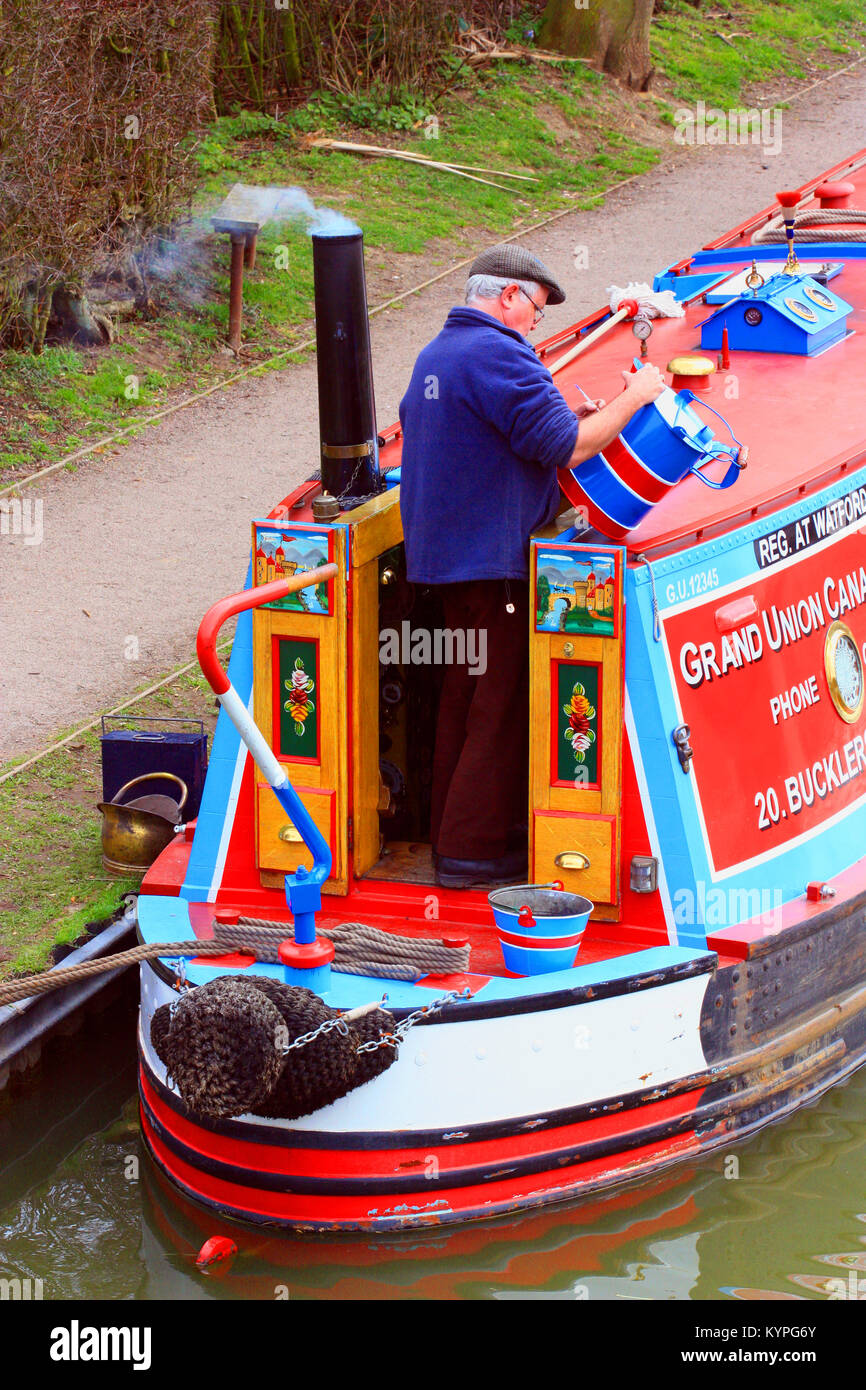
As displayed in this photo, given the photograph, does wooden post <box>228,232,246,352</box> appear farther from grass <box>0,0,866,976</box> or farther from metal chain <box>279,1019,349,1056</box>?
metal chain <box>279,1019,349,1056</box>

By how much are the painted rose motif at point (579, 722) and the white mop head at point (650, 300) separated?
204cm

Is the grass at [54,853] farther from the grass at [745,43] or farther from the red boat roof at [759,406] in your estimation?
the grass at [745,43]

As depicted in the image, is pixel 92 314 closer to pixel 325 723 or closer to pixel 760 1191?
pixel 325 723

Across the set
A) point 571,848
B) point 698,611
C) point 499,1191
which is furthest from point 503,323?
point 499,1191

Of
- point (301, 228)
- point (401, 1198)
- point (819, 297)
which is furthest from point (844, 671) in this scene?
point (301, 228)

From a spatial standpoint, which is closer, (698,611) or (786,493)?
(698,611)

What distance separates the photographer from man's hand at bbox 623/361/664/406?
4879mm

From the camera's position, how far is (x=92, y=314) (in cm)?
1148

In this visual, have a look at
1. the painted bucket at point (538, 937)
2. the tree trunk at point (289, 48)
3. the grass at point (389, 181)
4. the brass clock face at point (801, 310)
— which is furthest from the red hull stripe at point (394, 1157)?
the tree trunk at point (289, 48)

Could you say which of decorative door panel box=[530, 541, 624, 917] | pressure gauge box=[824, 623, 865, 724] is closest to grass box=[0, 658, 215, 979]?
decorative door panel box=[530, 541, 624, 917]

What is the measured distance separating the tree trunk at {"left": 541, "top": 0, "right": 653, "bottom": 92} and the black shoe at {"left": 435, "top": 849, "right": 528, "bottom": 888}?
13.7 m

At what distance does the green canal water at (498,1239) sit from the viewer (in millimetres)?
4969

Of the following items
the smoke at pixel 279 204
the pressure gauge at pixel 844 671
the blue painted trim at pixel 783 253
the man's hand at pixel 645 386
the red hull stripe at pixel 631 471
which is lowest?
the pressure gauge at pixel 844 671

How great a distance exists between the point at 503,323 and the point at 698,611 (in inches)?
42.3
